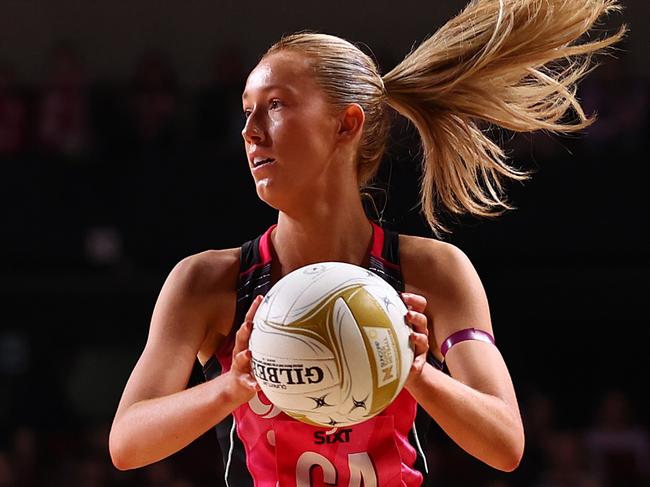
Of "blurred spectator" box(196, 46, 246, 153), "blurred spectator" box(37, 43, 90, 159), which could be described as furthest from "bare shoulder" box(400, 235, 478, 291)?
"blurred spectator" box(37, 43, 90, 159)

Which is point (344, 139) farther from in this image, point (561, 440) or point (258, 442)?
point (561, 440)

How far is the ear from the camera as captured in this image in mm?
3150

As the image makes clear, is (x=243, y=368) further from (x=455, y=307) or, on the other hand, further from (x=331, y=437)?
(x=455, y=307)

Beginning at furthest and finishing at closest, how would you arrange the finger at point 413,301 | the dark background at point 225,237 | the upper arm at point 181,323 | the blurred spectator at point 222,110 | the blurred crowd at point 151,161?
the blurred spectator at point 222,110
the blurred crowd at point 151,161
the dark background at point 225,237
the upper arm at point 181,323
the finger at point 413,301

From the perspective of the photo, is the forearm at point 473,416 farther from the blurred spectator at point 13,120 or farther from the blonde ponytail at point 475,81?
the blurred spectator at point 13,120

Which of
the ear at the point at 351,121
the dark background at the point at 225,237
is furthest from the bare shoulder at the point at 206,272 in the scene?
the dark background at the point at 225,237

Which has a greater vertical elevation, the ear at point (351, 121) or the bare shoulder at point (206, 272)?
the ear at point (351, 121)

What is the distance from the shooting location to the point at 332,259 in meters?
3.18

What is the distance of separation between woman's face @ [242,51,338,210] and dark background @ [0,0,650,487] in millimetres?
4332

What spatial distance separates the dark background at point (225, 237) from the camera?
27.0ft

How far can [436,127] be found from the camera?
3480 millimetres

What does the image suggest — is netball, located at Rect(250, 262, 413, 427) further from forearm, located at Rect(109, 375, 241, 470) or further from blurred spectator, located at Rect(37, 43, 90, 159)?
blurred spectator, located at Rect(37, 43, 90, 159)

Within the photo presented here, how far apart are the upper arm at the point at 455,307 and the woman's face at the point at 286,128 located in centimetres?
38

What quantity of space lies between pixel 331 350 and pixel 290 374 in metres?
0.11
